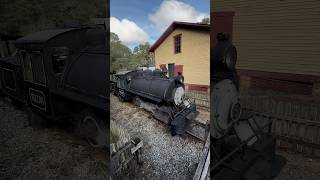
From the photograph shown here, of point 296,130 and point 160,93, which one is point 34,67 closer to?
point 160,93

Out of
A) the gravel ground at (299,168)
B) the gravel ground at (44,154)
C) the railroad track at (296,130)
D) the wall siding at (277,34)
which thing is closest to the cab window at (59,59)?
the gravel ground at (44,154)

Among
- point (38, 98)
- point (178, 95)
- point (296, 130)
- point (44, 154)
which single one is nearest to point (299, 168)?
point (296, 130)

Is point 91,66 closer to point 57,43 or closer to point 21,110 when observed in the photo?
point 57,43

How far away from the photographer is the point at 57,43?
100cm

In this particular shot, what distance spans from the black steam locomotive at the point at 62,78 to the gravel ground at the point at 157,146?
10 centimetres

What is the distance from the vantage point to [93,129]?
3.51ft

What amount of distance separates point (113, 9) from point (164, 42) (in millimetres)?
192

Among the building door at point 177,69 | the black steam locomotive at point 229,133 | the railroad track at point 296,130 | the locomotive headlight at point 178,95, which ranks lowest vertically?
the railroad track at point 296,130

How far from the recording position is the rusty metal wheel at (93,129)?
1007mm

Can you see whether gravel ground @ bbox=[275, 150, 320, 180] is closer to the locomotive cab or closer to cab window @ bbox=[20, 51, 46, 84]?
the locomotive cab

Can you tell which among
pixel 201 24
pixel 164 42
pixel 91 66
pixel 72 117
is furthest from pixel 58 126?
pixel 201 24

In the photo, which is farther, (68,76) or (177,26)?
(68,76)

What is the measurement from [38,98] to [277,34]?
172 inches

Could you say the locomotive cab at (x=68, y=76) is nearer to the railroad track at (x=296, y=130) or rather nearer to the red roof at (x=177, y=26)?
the red roof at (x=177, y=26)
